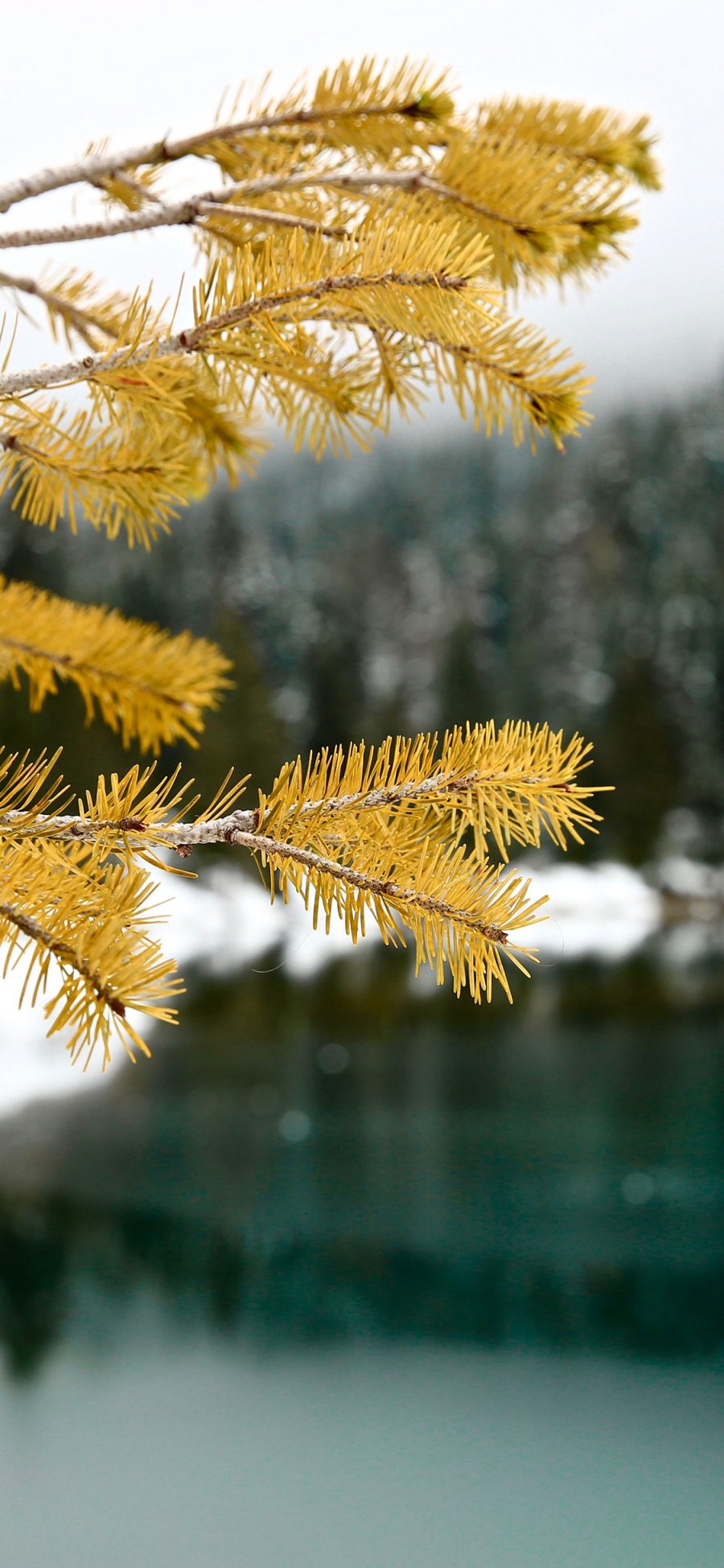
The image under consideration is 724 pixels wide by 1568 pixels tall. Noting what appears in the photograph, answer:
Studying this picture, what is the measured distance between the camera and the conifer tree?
0.55 metres

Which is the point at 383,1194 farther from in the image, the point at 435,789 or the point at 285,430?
the point at 435,789

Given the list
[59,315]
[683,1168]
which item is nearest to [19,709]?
[683,1168]

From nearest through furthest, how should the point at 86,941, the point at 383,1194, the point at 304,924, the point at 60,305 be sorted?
the point at 86,941 → the point at 60,305 → the point at 383,1194 → the point at 304,924

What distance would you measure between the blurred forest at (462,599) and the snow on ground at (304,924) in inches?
22.4

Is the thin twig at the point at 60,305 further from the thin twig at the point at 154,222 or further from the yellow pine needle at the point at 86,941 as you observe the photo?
the yellow pine needle at the point at 86,941

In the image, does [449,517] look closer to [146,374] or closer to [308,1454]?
[308,1454]

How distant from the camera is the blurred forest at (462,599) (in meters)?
12.5

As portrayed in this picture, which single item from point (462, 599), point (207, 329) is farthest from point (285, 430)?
point (462, 599)

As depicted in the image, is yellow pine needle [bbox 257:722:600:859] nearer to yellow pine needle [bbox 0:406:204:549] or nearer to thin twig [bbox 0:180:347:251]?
yellow pine needle [bbox 0:406:204:549]

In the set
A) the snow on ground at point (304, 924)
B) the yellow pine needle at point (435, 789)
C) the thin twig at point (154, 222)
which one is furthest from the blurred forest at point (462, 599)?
the yellow pine needle at point (435, 789)

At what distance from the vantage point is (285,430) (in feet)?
3.49

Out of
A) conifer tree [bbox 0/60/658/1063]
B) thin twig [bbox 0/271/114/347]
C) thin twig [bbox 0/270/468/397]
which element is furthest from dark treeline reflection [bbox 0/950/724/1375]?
thin twig [bbox 0/270/468/397]

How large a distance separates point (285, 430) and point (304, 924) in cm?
983

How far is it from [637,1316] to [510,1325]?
71cm
